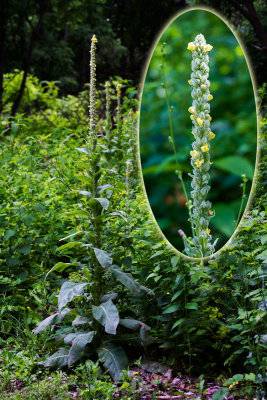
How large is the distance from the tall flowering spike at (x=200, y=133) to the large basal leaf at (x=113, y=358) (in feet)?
3.36

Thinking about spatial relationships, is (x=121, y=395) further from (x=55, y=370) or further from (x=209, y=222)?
(x=209, y=222)

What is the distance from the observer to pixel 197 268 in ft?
8.91

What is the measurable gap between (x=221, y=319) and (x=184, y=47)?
1.65m

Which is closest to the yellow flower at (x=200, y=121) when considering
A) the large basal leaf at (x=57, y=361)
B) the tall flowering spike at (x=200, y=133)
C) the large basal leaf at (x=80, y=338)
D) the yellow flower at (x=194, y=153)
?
the tall flowering spike at (x=200, y=133)

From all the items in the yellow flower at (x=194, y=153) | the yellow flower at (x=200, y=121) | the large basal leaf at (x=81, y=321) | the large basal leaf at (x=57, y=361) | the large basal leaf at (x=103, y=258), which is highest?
the yellow flower at (x=200, y=121)

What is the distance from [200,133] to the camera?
7.14 feet

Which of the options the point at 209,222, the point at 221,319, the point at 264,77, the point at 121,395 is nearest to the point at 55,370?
the point at 121,395

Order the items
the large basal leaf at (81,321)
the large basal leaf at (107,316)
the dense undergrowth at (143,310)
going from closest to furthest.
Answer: the dense undergrowth at (143,310)
the large basal leaf at (107,316)
the large basal leaf at (81,321)

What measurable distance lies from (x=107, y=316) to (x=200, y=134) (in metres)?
1.25

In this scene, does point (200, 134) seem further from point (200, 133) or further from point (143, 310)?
point (143, 310)

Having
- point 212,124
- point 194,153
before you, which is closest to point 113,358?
point 194,153

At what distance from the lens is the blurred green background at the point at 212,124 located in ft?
7.10

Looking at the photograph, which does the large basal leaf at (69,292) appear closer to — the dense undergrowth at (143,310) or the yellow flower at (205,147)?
the dense undergrowth at (143,310)

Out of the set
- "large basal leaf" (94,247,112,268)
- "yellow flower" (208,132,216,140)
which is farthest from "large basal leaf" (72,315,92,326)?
"yellow flower" (208,132,216,140)
